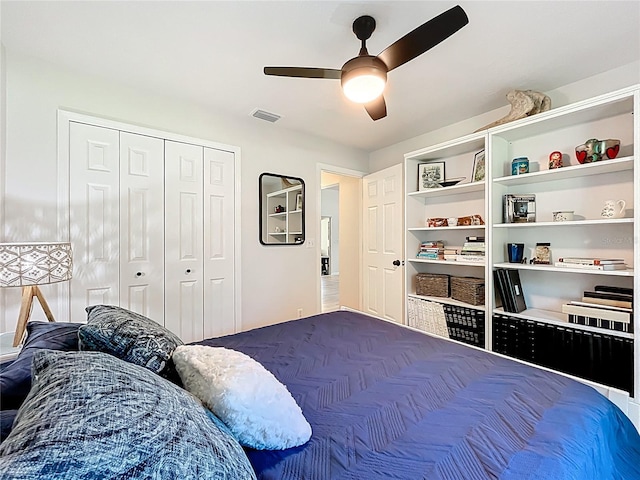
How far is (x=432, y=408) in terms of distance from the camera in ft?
3.51

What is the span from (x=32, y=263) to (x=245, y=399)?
54.4 inches

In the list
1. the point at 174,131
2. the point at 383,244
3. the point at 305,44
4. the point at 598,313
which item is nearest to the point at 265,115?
the point at 174,131

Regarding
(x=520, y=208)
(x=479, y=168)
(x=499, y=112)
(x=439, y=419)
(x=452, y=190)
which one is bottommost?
(x=439, y=419)

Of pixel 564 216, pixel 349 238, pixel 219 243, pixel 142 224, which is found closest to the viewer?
pixel 564 216

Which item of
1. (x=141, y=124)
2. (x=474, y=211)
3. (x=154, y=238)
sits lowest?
(x=154, y=238)

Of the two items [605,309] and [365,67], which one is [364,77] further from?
[605,309]

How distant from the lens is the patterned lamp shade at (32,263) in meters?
1.38

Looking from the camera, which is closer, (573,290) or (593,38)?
(593,38)

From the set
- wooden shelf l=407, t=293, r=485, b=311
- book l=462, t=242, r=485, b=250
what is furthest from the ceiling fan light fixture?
wooden shelf l=407, t=293, r=485, b=311

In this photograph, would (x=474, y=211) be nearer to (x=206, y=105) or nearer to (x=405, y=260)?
(x=405, y=260)

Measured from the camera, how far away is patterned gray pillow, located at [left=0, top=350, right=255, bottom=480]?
42cm

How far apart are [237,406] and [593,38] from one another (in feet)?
9.08

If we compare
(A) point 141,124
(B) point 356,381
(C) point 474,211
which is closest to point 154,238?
(A) point 141,124

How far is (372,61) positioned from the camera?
5.40 feet
